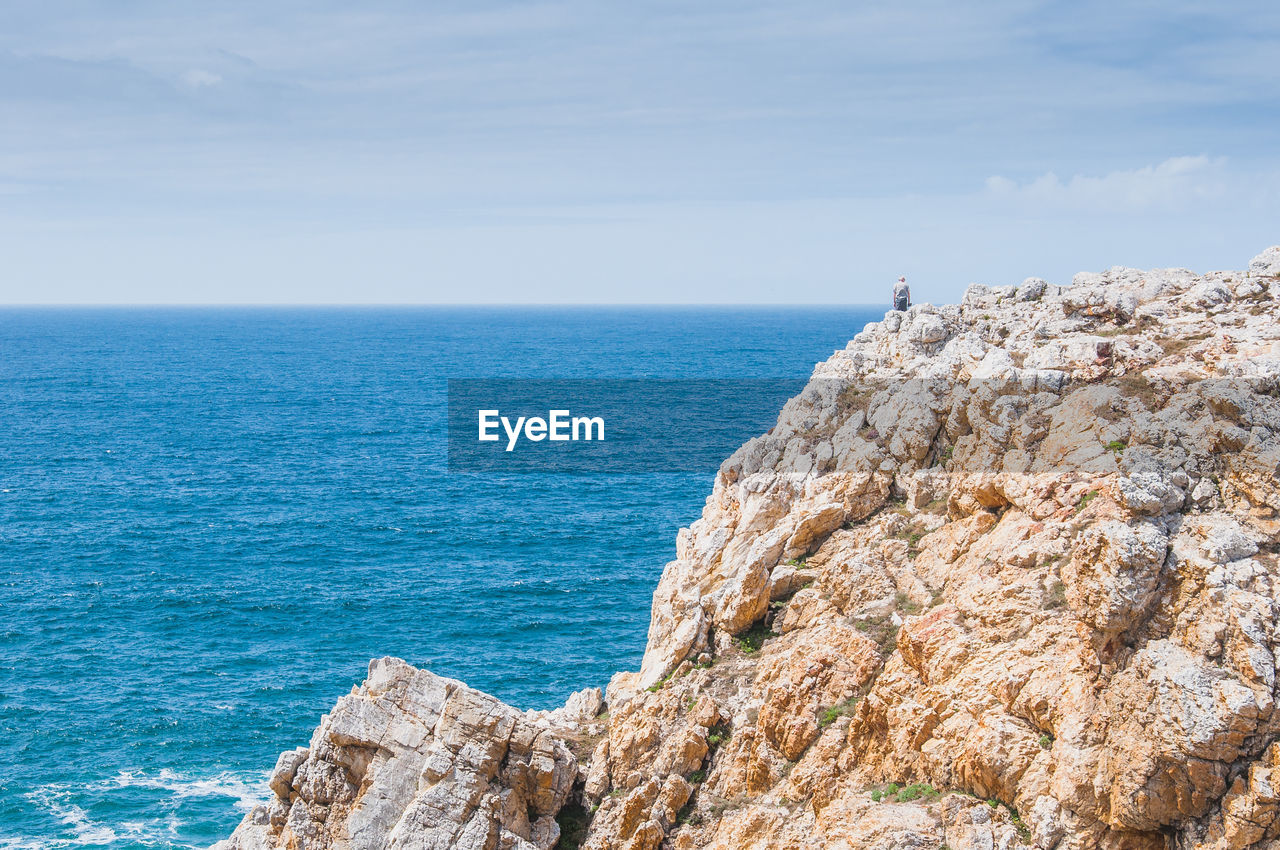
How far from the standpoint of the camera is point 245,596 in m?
66.4

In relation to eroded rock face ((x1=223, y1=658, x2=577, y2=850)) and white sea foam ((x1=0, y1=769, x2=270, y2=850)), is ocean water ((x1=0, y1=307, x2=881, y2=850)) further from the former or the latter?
eroded rock face ((x1=223, y1=658, x2=577, y2=850))

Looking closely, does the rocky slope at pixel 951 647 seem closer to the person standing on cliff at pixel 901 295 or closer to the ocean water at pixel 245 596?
the person standing on cliff at pixel 901 295

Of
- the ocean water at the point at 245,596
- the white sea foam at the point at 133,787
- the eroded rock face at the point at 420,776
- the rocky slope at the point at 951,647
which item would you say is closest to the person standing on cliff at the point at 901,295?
the rocky slope at the point at 951,647

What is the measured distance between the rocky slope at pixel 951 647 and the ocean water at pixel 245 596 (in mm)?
20274

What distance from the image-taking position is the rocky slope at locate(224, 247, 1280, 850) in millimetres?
19359

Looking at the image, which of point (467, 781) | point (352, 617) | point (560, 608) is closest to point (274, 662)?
point (352, 617)

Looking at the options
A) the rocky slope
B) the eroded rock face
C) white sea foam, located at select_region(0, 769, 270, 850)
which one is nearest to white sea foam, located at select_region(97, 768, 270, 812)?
white sea foam, located at select_region(0, 769, 270, 850)

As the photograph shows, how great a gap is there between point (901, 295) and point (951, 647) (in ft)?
65.7

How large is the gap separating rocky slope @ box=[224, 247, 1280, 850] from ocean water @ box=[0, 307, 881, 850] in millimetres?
20274

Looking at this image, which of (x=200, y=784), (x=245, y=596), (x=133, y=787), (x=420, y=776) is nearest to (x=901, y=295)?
(x=420, y=776)

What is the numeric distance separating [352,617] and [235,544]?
20.1 m

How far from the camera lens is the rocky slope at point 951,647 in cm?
1936

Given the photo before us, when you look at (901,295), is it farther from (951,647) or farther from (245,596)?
(245,596)

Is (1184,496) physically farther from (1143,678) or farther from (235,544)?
(235,544)
